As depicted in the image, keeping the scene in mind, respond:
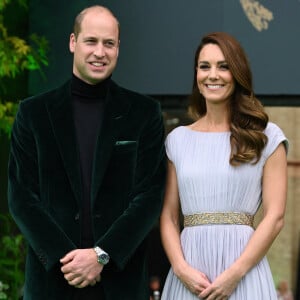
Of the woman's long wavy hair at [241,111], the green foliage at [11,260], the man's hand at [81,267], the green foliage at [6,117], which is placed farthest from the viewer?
the green foliage at [11,260]

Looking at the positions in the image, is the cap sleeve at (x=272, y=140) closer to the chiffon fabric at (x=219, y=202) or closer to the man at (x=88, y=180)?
the chiffon fabric at (x=219, y=202)

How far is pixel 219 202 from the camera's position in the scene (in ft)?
13.9

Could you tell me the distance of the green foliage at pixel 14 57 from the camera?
6.56 m

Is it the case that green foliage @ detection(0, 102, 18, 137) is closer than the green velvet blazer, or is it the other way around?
the green velvet blazer

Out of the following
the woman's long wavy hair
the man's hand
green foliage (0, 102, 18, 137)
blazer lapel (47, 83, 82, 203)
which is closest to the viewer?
the man's hand

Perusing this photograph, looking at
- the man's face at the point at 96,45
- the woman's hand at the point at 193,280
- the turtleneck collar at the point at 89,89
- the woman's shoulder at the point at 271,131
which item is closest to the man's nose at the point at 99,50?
the man's face at the point at 96,45

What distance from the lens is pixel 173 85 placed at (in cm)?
688

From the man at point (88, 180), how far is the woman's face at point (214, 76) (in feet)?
0.88

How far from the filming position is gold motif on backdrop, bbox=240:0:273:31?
6648mm

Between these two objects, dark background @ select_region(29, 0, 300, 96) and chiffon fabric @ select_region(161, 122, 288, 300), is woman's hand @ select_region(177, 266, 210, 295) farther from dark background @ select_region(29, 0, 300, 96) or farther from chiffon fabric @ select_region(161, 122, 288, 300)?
dark background @ select_region(29, 0, 300, 96)

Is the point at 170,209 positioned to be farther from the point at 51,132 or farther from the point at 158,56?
the point at 158,56

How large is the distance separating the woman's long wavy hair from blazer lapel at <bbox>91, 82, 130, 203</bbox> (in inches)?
16.7

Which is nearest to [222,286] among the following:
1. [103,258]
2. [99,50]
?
[103,258]

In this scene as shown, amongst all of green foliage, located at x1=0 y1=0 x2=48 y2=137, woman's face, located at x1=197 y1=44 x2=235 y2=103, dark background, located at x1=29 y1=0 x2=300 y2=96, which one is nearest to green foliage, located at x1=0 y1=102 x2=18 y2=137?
green foliage, located at x1=0 y1=0 x2=48 y2=137
